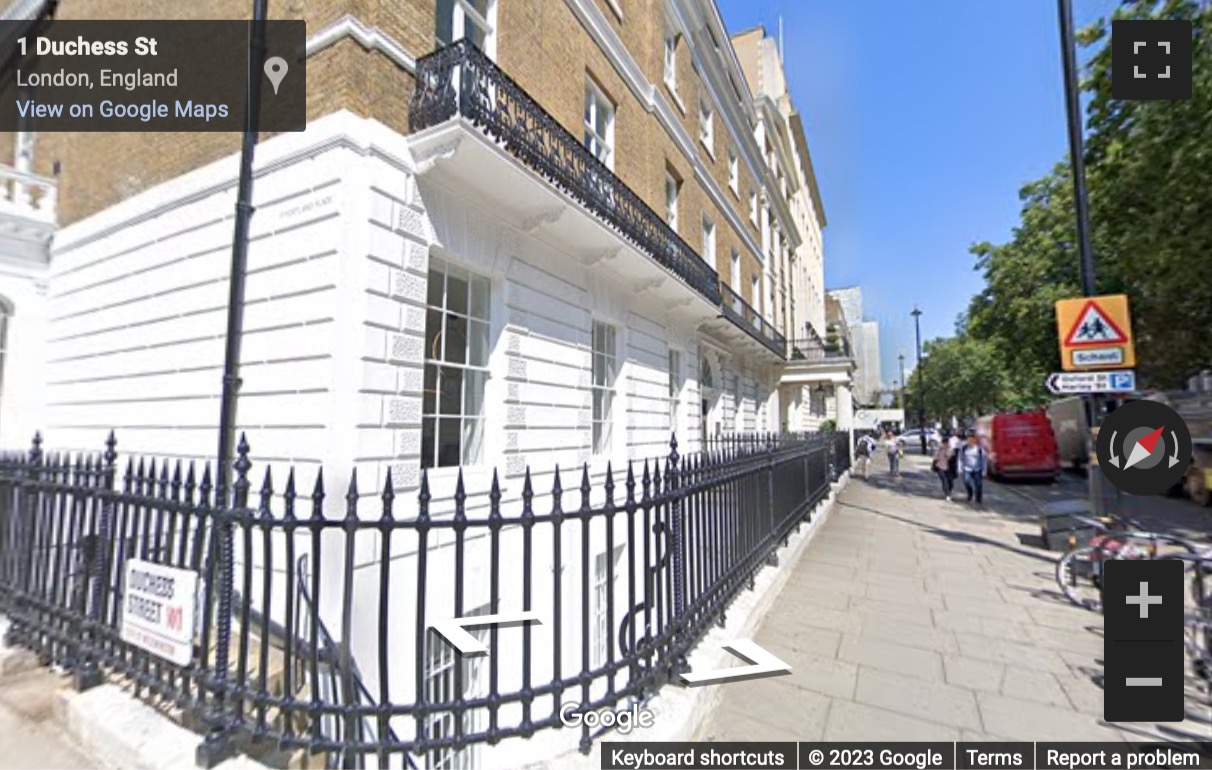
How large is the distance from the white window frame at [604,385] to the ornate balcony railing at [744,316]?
16.9 feet

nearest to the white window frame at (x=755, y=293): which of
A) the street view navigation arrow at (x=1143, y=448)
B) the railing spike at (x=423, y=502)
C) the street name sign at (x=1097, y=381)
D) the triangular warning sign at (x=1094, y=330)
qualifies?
the triangular warning sign at (x=1094, y=330)

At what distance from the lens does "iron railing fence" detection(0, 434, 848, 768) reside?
2.77 m

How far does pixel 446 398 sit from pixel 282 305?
200cm

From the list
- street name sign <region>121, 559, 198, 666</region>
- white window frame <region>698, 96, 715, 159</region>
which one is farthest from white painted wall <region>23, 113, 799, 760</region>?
white window frame <region>698, 96, 715, 159</region>

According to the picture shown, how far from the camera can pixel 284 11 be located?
5.99 m

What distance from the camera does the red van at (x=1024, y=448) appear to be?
20.6 metres

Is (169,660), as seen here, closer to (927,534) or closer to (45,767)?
(45,767)

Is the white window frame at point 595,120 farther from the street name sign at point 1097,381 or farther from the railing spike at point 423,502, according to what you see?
the railing spike at point 423,502

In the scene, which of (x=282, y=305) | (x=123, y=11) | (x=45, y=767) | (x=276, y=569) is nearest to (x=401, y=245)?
(x=282, y=305)

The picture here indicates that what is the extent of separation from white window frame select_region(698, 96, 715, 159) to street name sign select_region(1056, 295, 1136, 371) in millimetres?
11743

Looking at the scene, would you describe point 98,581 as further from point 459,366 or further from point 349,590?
point 459,366

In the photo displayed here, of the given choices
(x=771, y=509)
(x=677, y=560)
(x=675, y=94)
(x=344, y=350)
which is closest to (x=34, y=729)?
(x=344, y=350)

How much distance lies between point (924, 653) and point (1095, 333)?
15.2 feet

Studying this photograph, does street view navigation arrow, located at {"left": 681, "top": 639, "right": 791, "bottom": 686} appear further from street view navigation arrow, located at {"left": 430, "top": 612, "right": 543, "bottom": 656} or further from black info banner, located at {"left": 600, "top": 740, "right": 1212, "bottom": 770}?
street view navigation arrow, located at {"left": 430, "top": 612, "right": 543, "bottom": 656}
